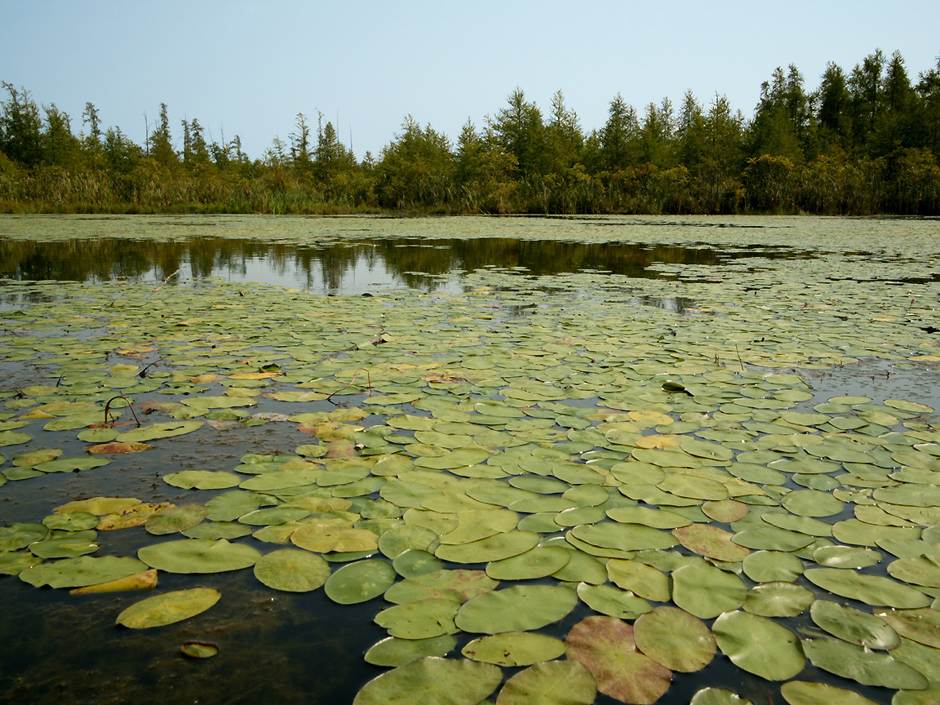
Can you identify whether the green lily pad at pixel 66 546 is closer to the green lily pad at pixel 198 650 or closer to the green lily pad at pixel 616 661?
the green lily pad at pixel 198 650

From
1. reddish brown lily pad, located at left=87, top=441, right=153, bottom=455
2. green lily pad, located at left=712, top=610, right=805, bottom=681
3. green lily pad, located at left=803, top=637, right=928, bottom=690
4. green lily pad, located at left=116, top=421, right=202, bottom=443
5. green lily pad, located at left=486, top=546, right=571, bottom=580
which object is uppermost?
green lily pad, located at left=116, top=421, right=202, bottom=443

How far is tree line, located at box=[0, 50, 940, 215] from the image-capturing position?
17.1 meters

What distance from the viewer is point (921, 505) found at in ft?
4.48

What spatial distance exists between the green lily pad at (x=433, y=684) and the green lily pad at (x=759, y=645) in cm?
34

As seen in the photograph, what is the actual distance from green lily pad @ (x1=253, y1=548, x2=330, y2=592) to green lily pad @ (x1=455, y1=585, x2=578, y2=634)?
272 millimetres

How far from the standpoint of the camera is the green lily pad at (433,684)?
31.9 inches

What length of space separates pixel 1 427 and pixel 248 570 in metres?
1.13

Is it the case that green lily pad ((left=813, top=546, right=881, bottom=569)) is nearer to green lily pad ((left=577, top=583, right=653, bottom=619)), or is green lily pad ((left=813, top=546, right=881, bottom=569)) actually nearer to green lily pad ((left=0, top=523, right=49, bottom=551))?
green lily pad ((left=577, top=583, right=653, bottom=619))

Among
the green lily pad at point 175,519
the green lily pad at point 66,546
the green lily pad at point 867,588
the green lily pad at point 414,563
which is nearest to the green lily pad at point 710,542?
the green lily pad at point 867,588

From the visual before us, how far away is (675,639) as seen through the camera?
3.10ft

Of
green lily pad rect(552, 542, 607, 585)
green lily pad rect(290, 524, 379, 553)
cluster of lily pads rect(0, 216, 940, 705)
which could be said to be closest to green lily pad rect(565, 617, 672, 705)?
cluster of lily pads rect(0, 216, 940, 705)

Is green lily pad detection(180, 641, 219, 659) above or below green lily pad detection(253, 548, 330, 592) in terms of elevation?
below

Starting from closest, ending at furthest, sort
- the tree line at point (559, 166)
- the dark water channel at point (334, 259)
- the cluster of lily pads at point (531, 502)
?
1. the cluster of lily pads at point (531, 502)
2. the dark water channel at point (334, 259)
3. the tree line at point (559, 166)

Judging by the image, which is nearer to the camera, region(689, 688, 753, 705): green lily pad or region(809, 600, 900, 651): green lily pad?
region(689, 688, 753, 705): green lily pad
